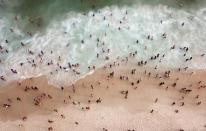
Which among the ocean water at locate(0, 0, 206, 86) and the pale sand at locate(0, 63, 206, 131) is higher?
the ocean water at locate(0, 0, 206, 86)

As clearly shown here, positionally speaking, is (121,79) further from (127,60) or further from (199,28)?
(199,28)

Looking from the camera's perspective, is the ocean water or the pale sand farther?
the ocean water

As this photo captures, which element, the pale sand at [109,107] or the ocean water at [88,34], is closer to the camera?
the pale sand at [109,107]

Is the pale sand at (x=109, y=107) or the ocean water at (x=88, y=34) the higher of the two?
the ocean water at (x=88, y=34)

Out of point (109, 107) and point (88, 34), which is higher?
point (88, 34)
